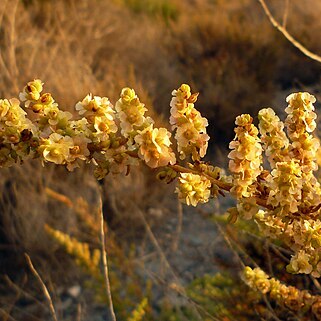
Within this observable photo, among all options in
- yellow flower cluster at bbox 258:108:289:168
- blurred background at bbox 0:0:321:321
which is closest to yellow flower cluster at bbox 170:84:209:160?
yellow flower cluster at bbox 258:108:289:168

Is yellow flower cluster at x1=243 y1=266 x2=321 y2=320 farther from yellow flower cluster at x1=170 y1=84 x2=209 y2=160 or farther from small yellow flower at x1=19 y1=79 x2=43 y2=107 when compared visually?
small yellow flower at x1=19 y1=79 x2=43 y2=107

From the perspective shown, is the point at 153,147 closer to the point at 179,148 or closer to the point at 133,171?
the point at 179,148

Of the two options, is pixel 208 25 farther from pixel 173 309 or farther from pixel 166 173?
pixel 166 173

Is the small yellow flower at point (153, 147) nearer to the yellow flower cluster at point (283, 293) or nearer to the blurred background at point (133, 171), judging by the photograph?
the blurred background at point (133, 171)

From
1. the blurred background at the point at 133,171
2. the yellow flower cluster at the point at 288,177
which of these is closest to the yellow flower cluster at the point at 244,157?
the yellow flower cluster at the point at 288,177

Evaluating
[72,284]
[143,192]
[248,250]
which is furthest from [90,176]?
[248,250]
